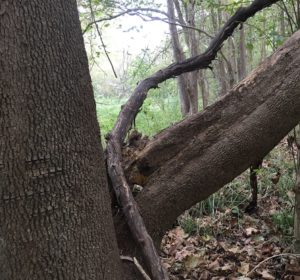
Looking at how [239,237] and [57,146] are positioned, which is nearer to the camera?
[57,146]

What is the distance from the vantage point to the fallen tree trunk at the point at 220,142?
2.09m

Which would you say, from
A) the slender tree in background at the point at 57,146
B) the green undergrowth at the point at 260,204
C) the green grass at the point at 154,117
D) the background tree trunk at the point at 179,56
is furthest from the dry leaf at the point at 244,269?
the background tree trunk at the point at 179,56

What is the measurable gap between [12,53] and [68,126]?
34 cm

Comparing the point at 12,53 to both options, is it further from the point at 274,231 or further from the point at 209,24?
the point at 209,24

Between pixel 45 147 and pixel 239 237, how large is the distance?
2583 millimetres

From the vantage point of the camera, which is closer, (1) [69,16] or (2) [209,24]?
(1) [69,16]

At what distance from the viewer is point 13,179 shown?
156cm

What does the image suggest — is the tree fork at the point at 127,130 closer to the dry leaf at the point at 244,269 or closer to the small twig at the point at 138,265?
the small twig at the point at 138,265

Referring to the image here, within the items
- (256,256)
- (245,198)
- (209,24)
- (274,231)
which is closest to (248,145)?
(256,256)

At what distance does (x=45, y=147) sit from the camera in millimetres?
1593

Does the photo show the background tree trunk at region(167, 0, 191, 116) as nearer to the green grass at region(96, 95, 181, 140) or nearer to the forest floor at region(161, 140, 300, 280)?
the green grass at region(96, 95, 181, 140)

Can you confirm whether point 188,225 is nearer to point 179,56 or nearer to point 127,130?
point 127,130

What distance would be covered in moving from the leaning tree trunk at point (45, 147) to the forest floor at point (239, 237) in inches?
57.9

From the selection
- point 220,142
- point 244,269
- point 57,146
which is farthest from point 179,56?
point 57,146
